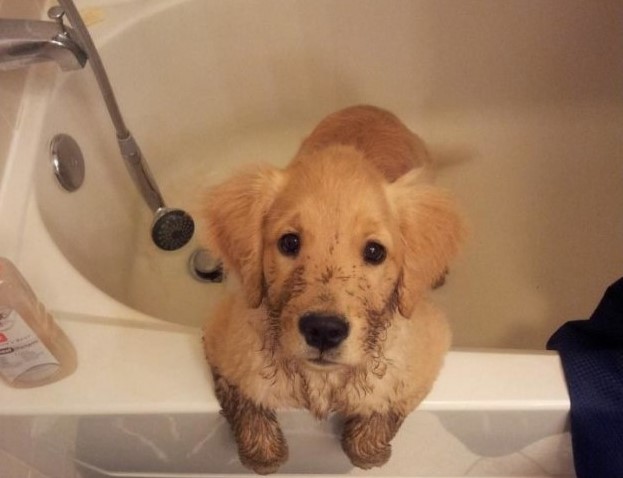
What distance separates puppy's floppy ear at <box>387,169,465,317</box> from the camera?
0.83 meters

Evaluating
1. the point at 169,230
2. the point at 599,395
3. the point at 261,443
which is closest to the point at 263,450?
the point at 261,443

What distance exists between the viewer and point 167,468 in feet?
3.37

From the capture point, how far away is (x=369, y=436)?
889mm

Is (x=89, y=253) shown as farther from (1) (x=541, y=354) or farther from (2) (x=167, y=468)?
(1) (x=541, y=354)

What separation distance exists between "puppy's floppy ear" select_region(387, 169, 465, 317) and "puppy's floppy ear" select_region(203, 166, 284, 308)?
0.58 ft

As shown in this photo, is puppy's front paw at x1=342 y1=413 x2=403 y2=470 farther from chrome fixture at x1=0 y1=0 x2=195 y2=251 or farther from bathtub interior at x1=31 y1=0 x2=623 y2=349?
chrome fixture at x1=0 y1=0 x2=195 y2=251

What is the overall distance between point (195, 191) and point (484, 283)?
2.41 ft

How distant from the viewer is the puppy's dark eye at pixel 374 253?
0.76m

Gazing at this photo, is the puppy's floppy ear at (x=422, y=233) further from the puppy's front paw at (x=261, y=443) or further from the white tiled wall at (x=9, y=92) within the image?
the white tiled wall at (x=9, y=92)

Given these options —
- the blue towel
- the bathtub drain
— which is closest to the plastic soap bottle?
the bathtub drain

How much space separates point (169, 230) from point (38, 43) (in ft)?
1.89

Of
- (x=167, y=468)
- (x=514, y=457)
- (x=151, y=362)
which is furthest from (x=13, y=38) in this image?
(x=514, y=457)

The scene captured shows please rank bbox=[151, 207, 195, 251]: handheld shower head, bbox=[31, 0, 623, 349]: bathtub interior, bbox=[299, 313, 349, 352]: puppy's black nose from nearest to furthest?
bbox=[299, 313, 349, 352]: puppy's black nose
bbox=[31, 0, 623, 349]: bathtub interior
bbox=[151, 207, 195, 251]: handheld shower head

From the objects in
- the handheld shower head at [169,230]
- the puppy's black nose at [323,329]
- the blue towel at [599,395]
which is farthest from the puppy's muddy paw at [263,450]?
the handheld shower head at [169,230]
